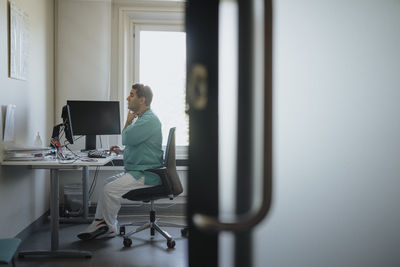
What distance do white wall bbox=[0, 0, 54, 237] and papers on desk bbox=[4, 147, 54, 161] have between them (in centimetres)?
11

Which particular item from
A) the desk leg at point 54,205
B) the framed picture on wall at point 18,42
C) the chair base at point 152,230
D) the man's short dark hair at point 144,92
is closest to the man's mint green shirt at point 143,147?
the man's short dark hair at point 144,92

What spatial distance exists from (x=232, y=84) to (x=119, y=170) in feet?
12.6

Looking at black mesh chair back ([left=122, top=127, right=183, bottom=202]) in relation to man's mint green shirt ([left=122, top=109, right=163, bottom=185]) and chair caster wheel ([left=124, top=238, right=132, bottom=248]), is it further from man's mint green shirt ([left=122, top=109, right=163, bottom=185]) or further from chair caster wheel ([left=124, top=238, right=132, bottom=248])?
chair caster wheel ([left=124, top=238, right=132, bottom=248])

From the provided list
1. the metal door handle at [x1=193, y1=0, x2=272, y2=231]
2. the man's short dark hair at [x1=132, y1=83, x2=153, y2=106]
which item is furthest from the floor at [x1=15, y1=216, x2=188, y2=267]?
the metal door handle at [x1=193, y1=0, x2=272, y2=231]

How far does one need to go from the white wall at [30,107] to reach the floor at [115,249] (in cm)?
21

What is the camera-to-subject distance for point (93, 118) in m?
4.43

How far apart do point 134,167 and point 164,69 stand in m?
1.71

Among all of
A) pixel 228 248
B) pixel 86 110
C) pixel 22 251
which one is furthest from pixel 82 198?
pixel 228 248

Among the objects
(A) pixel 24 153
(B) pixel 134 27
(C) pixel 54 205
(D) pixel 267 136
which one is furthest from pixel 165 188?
(D) pixel 267 136

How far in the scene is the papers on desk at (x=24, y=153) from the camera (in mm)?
3211

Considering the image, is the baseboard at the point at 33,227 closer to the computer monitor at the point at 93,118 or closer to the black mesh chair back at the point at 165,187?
the computer monitor at the point at 93,118

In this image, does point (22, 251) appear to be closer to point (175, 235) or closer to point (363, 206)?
point (175, 235)

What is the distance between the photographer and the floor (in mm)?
3172

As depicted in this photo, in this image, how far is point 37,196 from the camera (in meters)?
4.16
